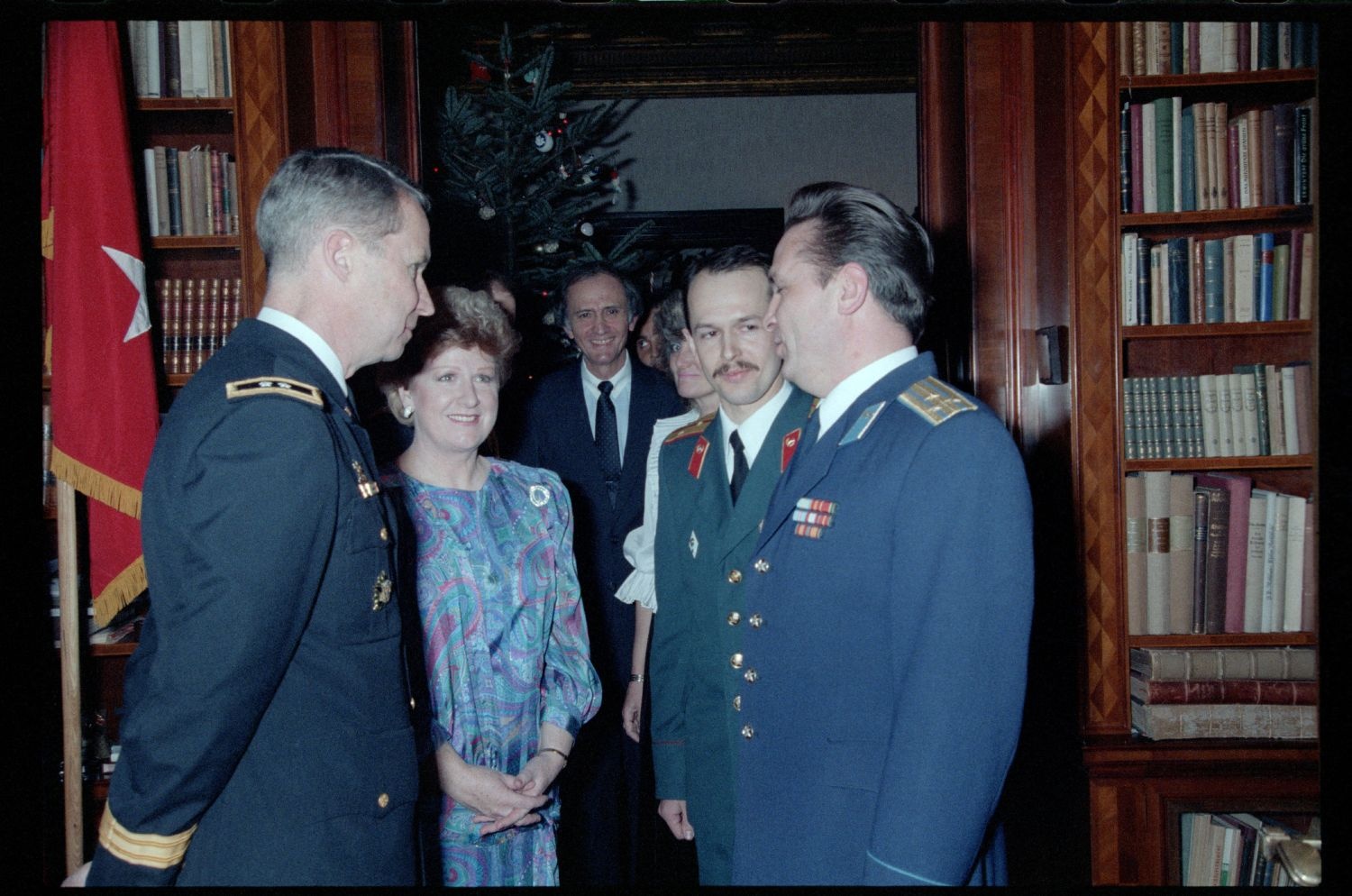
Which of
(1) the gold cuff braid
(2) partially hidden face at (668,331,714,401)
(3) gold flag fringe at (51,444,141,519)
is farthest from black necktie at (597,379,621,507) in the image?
(1) the gold cuff braid

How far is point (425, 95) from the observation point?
139 inches

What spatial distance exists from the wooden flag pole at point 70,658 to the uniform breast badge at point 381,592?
1.40 metres

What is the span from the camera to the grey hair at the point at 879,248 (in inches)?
53.6

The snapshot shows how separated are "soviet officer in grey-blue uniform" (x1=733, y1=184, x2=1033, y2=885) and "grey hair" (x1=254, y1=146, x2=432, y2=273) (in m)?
0.65

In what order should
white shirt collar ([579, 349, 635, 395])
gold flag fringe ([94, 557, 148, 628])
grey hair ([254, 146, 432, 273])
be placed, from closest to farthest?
1. grey hair ([254, 146, 432, 273])
2. gold flag fringe ([94, 557, 148, 628])
3. white shirt collar ([579, 349, 635, 395])

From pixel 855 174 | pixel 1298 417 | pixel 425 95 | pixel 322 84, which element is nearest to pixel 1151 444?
pixel 1298 417

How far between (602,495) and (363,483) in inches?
67.2

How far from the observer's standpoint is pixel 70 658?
7.09ft

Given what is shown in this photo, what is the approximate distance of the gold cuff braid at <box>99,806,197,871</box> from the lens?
1.08 meters

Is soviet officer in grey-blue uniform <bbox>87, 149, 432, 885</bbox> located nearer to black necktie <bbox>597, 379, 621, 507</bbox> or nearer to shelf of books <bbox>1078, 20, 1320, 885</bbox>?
black necktie <bbox>597, 379, 621, 507</bbox>

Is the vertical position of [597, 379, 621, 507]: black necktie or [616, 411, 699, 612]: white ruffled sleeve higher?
[597, 379, 621, 507]: black necktie

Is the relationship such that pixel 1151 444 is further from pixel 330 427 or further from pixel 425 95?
pixel 425 95

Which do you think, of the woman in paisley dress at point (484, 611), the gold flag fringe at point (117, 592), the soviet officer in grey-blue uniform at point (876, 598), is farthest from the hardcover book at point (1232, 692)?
the gold flag fringe at point (117, 592)

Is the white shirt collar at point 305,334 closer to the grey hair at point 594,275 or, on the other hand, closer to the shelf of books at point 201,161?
the shelf of books at point 201,161
